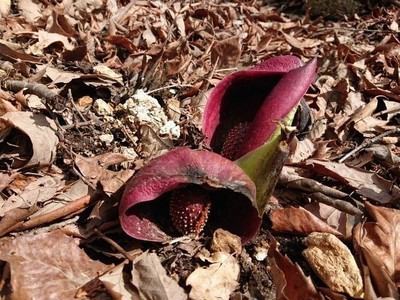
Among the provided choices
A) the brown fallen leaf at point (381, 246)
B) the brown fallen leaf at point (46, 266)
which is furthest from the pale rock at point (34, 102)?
the brown fallen leaf at point (381, 246)

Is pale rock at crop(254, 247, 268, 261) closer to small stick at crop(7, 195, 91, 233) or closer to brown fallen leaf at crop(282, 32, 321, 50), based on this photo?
small stick at crop(7, 195, 91, 233)

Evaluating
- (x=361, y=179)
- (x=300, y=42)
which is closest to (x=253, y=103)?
(x=361, y=179)

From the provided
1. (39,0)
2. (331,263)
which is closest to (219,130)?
(331,263)

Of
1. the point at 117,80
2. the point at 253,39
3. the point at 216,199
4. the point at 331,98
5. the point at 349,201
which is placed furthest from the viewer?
the point at 253,39

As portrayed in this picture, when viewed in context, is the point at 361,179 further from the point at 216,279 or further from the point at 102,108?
the point at 102,108

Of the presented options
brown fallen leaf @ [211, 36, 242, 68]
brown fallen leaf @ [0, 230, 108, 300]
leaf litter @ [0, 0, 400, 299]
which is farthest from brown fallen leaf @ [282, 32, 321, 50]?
brown fallen leaf @ [0, 230, 108, 300]

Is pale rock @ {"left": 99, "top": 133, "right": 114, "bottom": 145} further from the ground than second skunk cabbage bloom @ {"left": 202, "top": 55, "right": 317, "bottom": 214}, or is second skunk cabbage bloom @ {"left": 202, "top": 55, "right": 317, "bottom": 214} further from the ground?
second skunk cabbage bloom @ {"left": 202, "top": 55, "right": 317, "bottom": 214}

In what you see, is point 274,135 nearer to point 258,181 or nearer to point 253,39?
point 258,181
